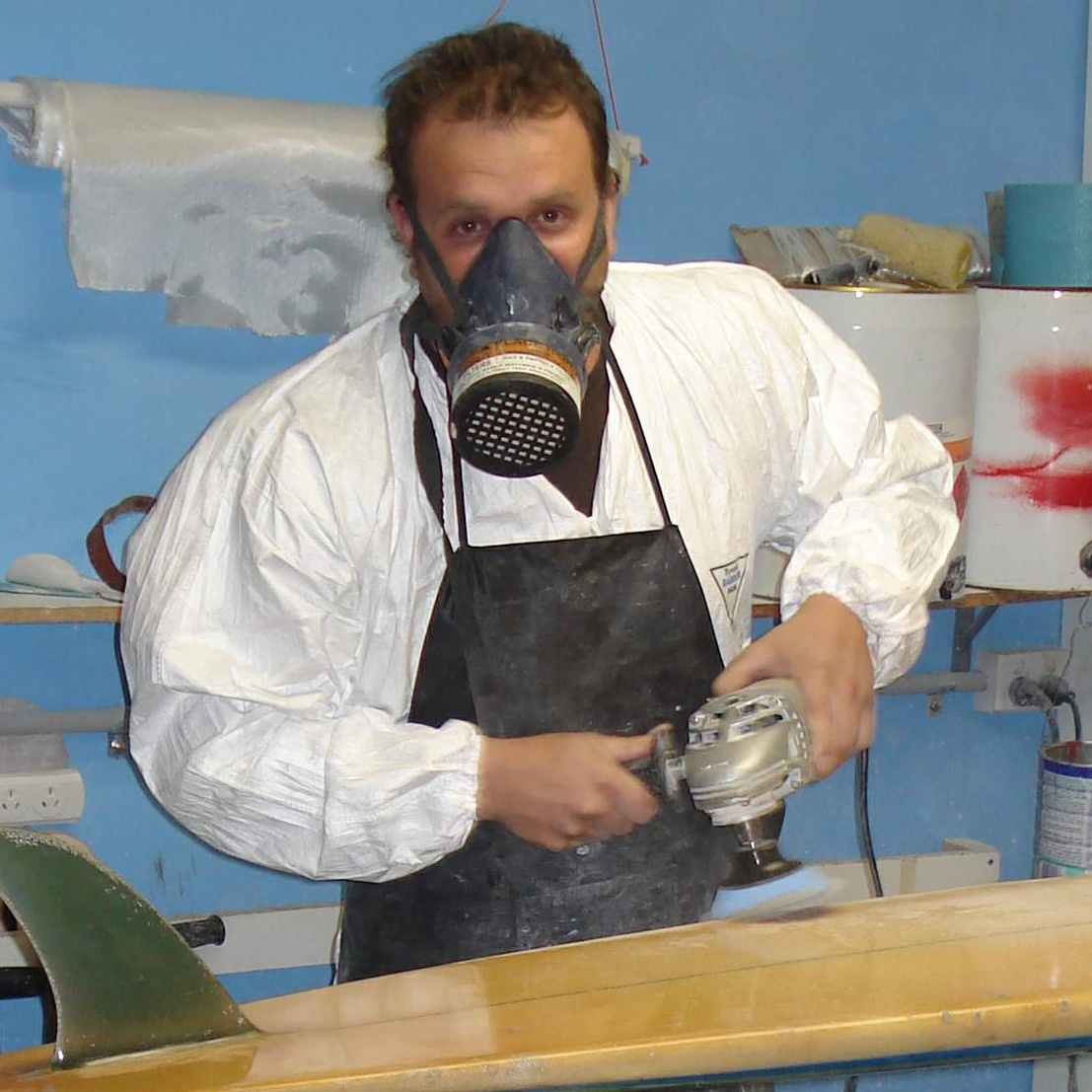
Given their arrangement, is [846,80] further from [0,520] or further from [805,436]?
[0,520]

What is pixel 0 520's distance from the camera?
190 cm

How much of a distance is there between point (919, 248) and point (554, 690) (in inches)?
39.8

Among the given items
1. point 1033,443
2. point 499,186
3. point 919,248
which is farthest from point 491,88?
point 1033,443

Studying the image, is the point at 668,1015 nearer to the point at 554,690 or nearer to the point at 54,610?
the point at 554,690

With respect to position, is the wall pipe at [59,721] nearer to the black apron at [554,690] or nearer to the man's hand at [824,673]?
the black apron at [554,690]

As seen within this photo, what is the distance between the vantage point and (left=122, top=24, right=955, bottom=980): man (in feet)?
4.08

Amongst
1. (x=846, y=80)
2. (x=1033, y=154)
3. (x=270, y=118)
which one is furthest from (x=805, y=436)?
(x=1033, y=154)

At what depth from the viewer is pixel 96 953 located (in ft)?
2.96

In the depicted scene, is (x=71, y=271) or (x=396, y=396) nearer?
(x=396, y=396)

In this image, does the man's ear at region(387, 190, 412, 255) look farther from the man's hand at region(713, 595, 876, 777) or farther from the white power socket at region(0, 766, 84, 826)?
the white power socket at region(0, 766, 84, 826)

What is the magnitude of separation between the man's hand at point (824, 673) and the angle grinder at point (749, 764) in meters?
0.04

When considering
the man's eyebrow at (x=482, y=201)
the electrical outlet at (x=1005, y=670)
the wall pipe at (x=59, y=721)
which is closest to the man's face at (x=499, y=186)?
the man's eyebrow at (x=482, y=201)

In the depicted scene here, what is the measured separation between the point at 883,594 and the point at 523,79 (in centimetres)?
55

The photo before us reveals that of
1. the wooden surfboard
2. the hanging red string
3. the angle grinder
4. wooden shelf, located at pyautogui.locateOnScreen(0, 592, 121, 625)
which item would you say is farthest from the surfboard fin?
the hanging red string
